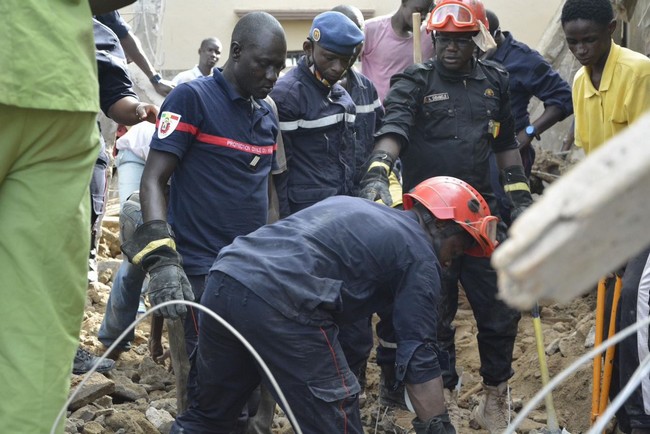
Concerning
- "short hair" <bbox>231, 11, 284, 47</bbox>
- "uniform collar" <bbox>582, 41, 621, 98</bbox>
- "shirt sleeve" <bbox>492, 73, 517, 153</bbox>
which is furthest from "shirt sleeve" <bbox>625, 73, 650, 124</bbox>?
"short hair" <bbox>231, 11, 284, 47</bbox>

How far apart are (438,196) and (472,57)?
5.98ft

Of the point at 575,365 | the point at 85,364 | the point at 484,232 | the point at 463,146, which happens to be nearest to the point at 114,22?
the point at 85,364

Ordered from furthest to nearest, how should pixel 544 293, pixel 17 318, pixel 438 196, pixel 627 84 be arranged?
pixel 627 84, pixel 438 196, pixel 17 318, pixel 544 293

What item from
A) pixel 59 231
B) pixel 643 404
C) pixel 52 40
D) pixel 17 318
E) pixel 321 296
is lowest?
pixel 643 404

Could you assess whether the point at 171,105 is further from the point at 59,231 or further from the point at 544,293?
the point at 544,293

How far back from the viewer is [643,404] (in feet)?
16.1

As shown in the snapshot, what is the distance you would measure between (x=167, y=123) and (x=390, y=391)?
2.10 metres

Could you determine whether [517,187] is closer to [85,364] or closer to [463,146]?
[463,146]

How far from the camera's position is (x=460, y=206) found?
4.48 metres

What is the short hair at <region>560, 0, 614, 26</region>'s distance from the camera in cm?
585

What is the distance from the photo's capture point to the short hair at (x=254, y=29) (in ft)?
16.8

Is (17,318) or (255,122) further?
(255,122)

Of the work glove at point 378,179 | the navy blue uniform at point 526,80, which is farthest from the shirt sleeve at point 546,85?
the work glove at point 378,179

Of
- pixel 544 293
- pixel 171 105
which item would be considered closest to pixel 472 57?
pixel 171 105
